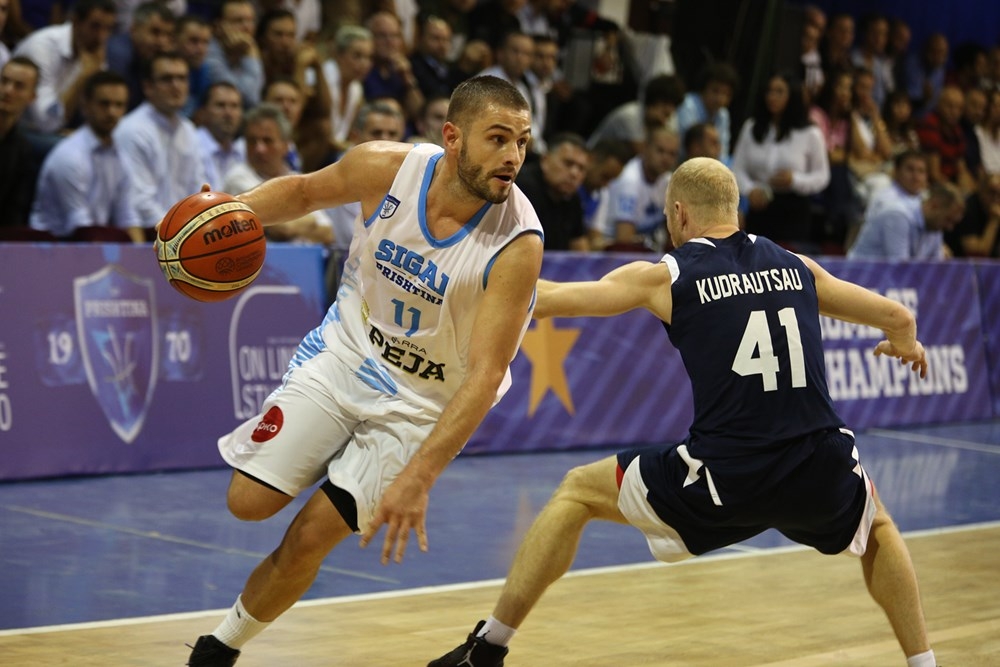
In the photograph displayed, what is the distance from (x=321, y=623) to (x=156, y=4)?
18.3ft

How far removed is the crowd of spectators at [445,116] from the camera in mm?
9242

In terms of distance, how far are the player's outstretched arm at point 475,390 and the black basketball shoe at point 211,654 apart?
0.74 m

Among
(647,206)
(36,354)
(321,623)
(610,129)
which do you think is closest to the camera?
(321,623)

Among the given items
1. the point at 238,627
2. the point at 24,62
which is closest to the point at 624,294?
the point at 238,627

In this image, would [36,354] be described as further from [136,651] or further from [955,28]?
[955,28]

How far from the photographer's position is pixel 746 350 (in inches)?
180

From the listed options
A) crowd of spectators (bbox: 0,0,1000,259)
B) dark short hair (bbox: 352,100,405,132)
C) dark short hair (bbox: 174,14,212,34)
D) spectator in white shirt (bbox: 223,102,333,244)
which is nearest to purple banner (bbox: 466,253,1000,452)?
crowd of spectators (bbox: 0,0,1000,259)

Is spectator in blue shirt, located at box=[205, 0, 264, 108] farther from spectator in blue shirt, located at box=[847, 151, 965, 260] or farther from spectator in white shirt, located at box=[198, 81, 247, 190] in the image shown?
spectator in blue shirt, located at box=[847, 151, 965, 260]

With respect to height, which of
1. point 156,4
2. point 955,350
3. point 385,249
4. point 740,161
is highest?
point 385,249

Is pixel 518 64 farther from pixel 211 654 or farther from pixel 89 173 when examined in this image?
pixel 211 654

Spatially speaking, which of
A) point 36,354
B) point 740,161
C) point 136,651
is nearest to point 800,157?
point 740,161

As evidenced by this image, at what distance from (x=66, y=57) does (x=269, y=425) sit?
609 centimetres

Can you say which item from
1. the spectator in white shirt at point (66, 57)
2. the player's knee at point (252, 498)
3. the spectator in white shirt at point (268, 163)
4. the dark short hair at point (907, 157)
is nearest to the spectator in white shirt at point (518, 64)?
the spectator in white shirt at point (268, 163)

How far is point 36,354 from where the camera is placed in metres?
8.01
